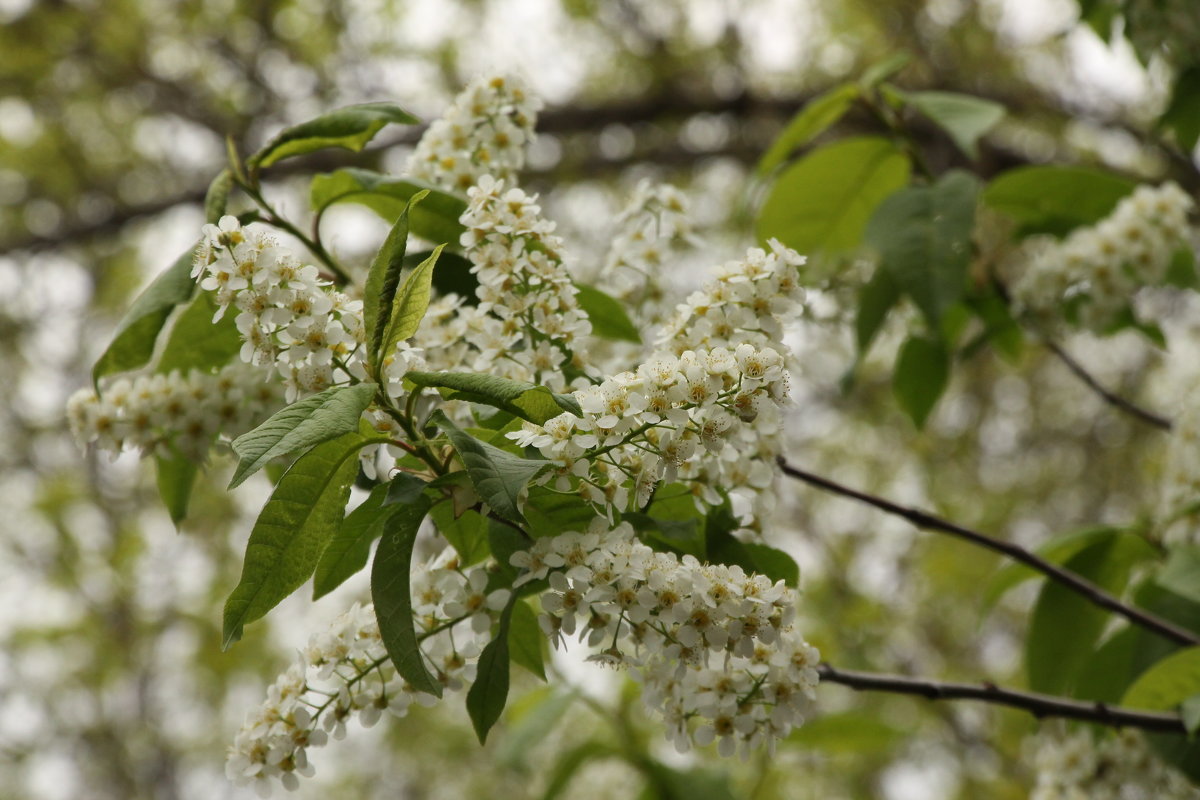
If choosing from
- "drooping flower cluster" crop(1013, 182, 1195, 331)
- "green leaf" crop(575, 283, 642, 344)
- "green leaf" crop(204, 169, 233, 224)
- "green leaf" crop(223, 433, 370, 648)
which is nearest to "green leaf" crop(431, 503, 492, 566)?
"green leaf" crop(223, 433, 370, 648)

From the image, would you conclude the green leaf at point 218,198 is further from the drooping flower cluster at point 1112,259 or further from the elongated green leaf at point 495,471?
the drooping flower cluster at point 1112,259

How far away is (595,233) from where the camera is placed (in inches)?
205

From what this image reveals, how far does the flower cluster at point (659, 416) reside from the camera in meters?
1.04

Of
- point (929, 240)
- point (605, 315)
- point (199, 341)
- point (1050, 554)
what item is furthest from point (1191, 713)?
point (199, 341)

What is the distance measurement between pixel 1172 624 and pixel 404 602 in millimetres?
1478

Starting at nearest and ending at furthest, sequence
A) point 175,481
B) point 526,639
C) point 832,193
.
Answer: point 526,639 → point 175,481 → point 832,193

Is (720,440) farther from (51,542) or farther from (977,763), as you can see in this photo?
(51,542)

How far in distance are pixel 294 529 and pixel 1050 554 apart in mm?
1548

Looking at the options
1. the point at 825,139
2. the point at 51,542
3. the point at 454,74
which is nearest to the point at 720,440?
the point at 825,139

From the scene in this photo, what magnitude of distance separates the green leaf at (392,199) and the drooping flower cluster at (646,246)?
0.28 metres

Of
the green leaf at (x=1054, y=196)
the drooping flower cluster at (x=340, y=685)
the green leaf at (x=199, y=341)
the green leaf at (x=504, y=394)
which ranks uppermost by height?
the green leaf at (x=199, y=341)

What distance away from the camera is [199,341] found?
153 centimetres

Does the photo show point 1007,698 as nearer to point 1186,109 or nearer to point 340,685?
point 340,685

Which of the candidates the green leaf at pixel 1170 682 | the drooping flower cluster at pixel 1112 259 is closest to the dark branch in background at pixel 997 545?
the green leaf at pixel 1170 682
